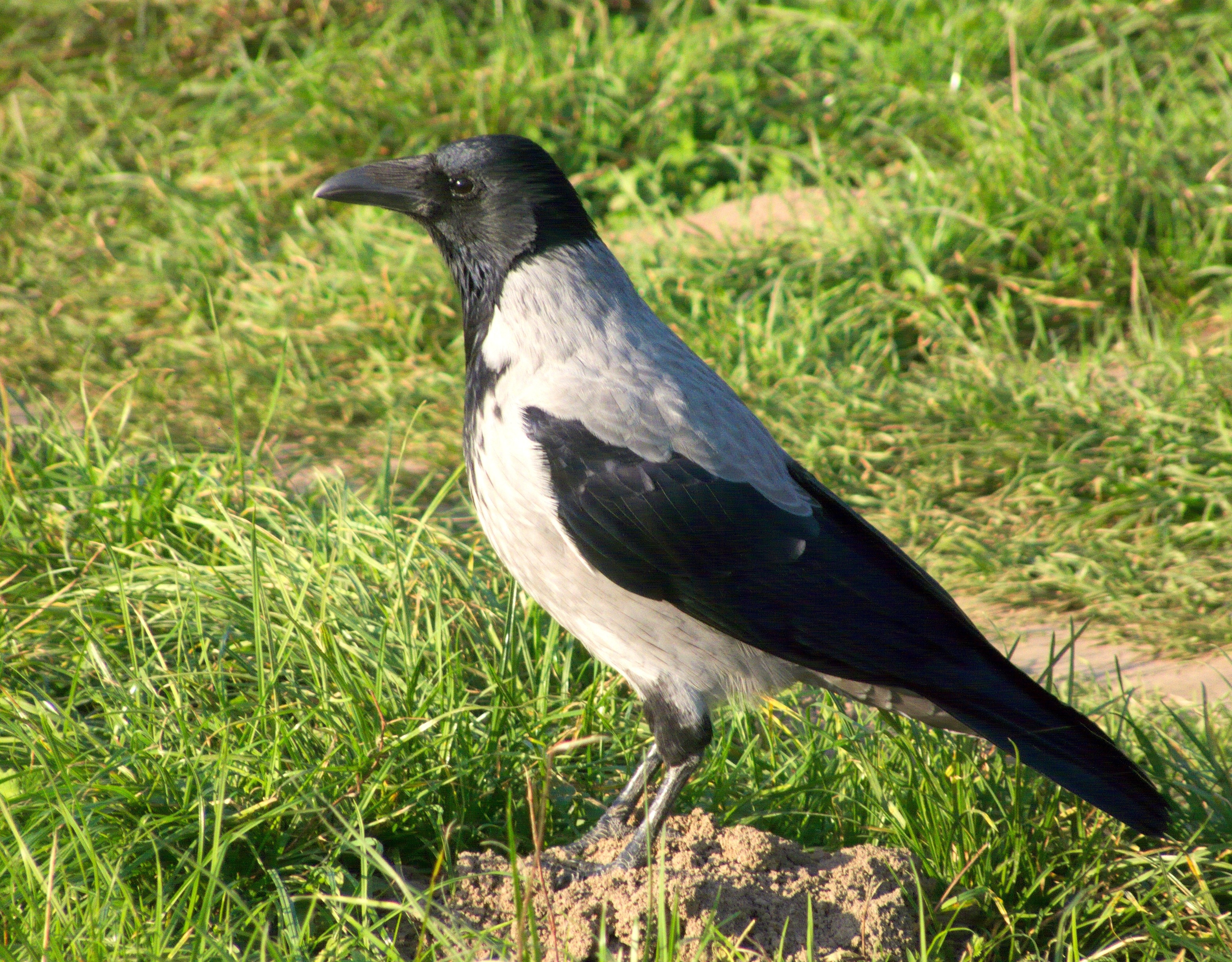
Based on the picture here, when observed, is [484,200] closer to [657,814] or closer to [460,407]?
[657,814]

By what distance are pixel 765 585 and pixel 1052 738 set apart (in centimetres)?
68

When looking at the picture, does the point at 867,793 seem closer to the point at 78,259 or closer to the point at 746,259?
the point at 746,259

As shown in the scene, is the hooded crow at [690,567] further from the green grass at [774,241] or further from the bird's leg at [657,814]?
the green grass at [774,241]

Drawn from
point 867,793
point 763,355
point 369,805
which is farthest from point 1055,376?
point 369,805

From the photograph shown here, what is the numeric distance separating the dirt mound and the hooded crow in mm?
151

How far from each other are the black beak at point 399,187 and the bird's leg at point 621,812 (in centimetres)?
145

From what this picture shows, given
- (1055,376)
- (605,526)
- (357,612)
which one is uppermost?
(605,526)

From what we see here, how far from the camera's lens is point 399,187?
118 inches

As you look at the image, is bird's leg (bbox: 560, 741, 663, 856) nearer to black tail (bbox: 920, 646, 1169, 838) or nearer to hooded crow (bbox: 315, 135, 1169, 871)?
hooded crow (bbox: 315, 135, 1169, 871)

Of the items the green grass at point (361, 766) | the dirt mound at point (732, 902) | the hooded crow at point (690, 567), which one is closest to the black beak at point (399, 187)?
the hooded crow at point (690, 567)

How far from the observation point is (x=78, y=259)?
20.9 ft

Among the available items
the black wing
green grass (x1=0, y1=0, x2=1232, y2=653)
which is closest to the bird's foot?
the black wing

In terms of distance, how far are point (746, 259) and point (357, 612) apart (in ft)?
10.7

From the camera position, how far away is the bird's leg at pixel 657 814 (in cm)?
248
